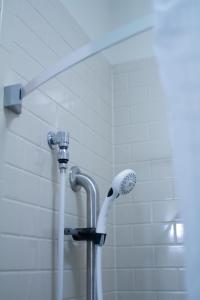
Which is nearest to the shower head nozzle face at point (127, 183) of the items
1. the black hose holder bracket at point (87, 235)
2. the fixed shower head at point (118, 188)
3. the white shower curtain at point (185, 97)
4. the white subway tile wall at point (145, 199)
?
the fixed shower head at point (118, 188)

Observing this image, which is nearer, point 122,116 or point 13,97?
point 13,97

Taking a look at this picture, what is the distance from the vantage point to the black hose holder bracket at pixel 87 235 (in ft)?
3.47

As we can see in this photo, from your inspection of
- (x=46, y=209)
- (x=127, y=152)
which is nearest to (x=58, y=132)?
(x=46, y=209)

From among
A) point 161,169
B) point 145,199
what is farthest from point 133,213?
point 161,169

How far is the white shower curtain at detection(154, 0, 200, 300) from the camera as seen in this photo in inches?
Result: 18.4

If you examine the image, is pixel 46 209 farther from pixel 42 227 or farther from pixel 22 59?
pixel 22 59

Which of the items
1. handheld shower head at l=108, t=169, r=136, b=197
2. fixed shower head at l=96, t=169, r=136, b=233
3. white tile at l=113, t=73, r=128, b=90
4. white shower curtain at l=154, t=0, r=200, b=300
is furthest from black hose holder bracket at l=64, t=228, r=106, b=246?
white tile at l=113, t=73, r=128, b=90

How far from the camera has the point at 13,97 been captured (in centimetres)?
89

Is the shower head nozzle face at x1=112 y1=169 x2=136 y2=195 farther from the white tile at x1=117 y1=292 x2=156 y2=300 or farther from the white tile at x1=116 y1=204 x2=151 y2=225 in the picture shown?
the white tile at x1=117 y1=292 x2=156 y2=300

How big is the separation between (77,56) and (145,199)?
765 millimetres

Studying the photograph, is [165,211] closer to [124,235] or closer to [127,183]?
[124,235]

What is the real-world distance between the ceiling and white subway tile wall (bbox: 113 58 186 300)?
0.06 meters

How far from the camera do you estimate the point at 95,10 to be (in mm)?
1562

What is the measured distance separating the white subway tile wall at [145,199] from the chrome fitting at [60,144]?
0.52m
